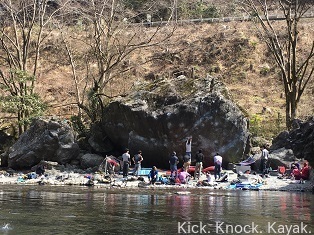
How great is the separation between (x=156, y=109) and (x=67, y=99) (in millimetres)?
26119

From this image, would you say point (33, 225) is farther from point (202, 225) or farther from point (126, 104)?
point (126, 104)

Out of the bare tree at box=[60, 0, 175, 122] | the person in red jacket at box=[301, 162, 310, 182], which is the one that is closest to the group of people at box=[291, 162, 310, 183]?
the person in red jacket at box=[301, 162, 310, 182]

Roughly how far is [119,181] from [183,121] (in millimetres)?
5830

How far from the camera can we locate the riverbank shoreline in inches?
1079

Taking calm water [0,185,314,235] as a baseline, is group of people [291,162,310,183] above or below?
above

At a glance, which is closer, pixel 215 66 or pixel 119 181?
pixel 119 181

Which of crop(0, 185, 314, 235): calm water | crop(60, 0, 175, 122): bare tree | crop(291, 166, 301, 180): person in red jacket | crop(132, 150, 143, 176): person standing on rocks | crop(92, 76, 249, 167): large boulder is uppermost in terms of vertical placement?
crop(60, 0, 175, 122): bare tree

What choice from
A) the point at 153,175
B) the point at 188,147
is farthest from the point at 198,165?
the point at 153,175

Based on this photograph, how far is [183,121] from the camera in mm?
Result: 33031

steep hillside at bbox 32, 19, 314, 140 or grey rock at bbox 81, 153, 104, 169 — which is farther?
steep hillside at bbox 32, 19, 314, 140

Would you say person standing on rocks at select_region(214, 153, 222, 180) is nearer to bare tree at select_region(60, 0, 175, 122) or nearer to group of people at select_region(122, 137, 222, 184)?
group of people at select_region(122, 137, 222, 184)

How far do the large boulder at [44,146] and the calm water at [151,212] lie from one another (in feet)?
28.8

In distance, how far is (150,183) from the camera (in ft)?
93.7

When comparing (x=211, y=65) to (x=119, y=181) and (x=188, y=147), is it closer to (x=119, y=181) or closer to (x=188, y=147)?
(x=188, y=147)
